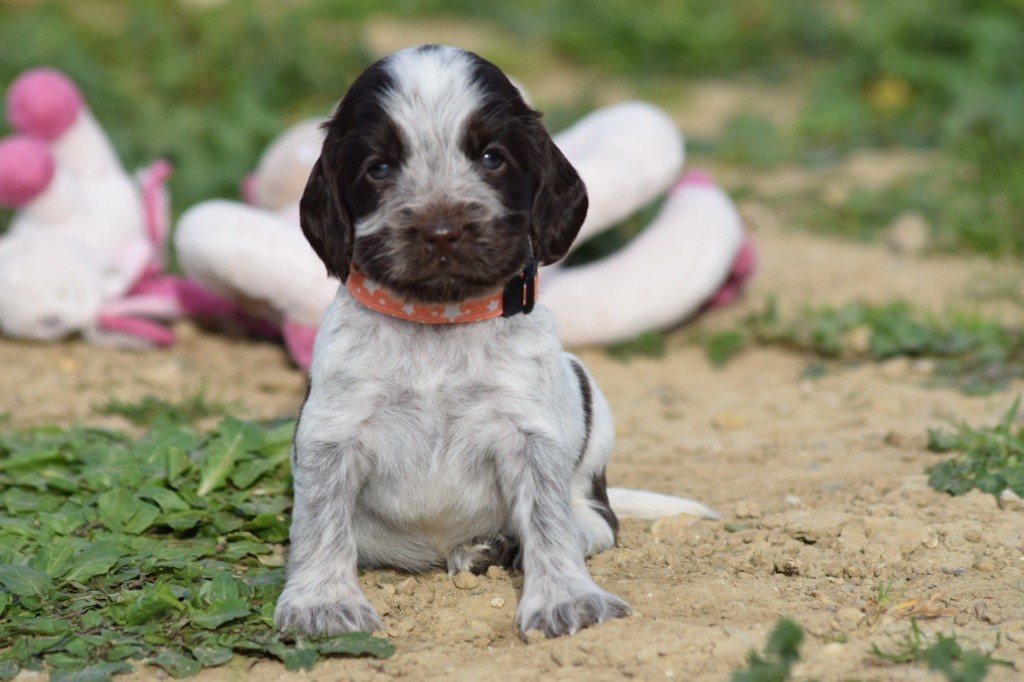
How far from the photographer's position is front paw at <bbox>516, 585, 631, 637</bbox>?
153 inches

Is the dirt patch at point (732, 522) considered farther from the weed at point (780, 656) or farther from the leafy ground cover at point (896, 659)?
the weed at point (780, 656)

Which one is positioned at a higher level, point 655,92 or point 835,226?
point 655,92

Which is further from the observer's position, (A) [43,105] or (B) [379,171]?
(A) [43,105]

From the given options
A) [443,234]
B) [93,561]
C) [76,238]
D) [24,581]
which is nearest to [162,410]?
[76,238]

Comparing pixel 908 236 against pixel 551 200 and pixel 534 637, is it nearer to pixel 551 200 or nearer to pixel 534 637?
pixel 551 200

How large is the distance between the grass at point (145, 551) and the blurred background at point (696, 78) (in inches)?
147

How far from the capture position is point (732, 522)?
4945 mm

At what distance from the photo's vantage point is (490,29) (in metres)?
14.3

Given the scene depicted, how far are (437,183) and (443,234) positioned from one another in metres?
0.27

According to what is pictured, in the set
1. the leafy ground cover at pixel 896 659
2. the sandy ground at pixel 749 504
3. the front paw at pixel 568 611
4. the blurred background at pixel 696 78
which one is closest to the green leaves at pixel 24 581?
the sandy ground at pixel 749 504

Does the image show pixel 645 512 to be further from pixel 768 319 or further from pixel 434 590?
pixel 768 319

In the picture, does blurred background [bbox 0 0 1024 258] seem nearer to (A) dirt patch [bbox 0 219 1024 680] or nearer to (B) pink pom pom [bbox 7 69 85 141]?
(B) pink pom pom [bbox 7 69 85 141]

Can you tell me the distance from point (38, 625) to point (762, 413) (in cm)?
381

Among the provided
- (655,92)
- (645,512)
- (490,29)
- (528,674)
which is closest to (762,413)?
(645,512)
